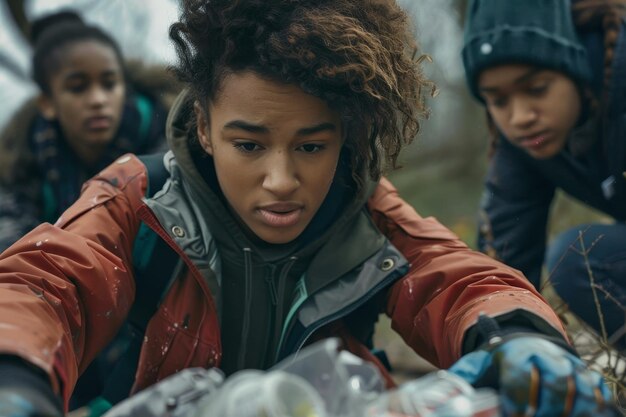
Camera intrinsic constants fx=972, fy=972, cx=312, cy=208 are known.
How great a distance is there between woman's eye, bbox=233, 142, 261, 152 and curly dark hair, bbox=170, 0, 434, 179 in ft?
0.53

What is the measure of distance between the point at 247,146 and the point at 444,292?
58 cm

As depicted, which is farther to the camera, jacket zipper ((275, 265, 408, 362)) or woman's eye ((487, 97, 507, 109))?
woman's eye ((487, 97, 507, 109))

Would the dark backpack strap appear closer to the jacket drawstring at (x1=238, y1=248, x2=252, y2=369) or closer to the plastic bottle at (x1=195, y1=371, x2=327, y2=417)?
the jacket drawstring at (x1=238, y1=248, x2=252, y2=369)

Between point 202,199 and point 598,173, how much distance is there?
156 centimetres

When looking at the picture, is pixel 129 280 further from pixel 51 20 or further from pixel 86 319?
pixel 51 20

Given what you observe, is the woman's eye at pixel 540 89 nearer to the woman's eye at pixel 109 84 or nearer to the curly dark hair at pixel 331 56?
the curly dark hair at pixel 331 56

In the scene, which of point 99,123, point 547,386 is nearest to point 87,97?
point 99,123

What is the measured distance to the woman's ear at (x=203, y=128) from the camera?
247cm

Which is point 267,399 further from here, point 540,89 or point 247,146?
point 540,89

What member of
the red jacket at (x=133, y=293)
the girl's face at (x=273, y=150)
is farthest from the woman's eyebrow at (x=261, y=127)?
the red jacket at (x=133, y=293)

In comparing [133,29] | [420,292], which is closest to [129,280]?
[420,292]

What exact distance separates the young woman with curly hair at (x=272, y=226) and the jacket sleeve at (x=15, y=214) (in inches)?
53.9

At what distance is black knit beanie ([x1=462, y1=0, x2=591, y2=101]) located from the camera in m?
3.25

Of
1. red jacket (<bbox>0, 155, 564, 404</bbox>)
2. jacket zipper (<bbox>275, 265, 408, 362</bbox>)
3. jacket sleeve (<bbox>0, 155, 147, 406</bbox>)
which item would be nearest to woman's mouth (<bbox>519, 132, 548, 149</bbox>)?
red jacket (<bbox>0, 155, 564, 404</bbox>)
